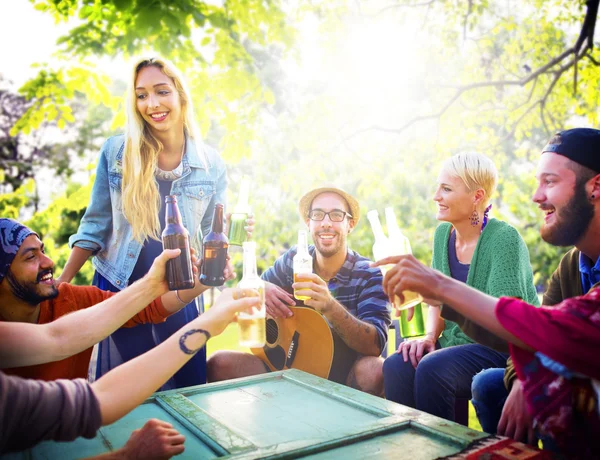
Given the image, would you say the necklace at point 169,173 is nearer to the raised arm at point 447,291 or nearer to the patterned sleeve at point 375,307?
the patterned sleeve at point 375,307

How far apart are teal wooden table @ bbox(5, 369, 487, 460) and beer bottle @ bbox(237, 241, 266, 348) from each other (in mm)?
300

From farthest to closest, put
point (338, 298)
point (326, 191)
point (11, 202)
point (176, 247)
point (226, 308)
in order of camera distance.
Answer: point (11, 202) → point (326, 191) → point (338, 298) → point (176, 247) → point (226, 308)

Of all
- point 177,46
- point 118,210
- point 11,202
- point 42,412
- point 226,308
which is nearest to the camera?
point 42,412

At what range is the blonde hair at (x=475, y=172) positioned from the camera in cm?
286

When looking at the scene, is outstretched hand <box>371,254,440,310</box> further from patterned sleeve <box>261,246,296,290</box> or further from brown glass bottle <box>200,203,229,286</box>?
patterned sleeve <box>261,246,296,290</box>

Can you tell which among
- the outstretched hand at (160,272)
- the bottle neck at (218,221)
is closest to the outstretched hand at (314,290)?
the bottle neck at (218,221)

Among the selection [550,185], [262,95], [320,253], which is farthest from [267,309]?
[262,95]

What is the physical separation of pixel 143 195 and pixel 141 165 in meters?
0.18

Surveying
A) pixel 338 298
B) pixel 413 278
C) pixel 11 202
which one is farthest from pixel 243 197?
pixel 11 202

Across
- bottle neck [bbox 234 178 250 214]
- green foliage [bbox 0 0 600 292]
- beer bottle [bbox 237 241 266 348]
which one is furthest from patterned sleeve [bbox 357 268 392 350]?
green foliage [bbox 0 0 600 292]

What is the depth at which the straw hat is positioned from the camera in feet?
11.5

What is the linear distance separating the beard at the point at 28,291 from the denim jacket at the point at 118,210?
1.89 ft

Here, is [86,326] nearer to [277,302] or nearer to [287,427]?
[287,427]

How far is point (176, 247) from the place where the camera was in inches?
85.8
